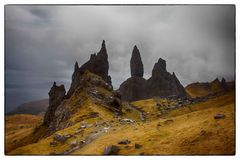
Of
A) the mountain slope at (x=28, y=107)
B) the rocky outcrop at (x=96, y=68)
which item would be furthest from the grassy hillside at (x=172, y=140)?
the rocky outcrop at (x=96, y=68)

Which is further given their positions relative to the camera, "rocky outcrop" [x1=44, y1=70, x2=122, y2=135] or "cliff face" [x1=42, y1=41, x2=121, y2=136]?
"rocky outcrop" [x1=44, y1=70, x2=122, y2=135]

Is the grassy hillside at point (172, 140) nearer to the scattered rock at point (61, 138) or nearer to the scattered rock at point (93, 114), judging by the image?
the scattered rock at point (61, 138)

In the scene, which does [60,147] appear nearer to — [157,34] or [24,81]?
[24,81]

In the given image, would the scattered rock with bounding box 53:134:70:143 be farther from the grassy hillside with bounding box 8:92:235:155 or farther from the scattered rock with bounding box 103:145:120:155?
the scattered rock with bounding box 103:145:120:155

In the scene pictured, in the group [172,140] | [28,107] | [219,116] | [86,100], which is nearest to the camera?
[172,140]

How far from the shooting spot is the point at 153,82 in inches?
2783

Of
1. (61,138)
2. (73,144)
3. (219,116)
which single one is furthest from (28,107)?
(219,116)

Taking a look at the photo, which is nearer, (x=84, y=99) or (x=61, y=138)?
(x=61, y=138)

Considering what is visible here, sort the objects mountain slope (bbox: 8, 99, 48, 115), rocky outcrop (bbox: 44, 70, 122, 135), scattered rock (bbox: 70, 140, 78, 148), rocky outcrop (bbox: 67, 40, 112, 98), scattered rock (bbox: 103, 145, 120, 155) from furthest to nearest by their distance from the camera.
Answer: rocky outcrop (bbox: 44, 70, 122, 135), rocky outcrop (bbox: 67, 40, 112, 98), mountain slope (bbox: 8, 99, 48, 115), scattered rock (bbox: 70, 140, 78, 148), scattered rock (bbox: 103, 145, 120, 155)

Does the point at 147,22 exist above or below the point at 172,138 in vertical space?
Answer: above

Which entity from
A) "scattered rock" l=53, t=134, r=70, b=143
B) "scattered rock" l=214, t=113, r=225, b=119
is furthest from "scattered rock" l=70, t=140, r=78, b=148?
"scattered rock" l=214, t=113, r=225, b=119

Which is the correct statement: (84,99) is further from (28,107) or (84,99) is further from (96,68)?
(28,107)
